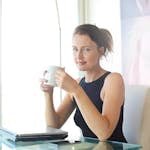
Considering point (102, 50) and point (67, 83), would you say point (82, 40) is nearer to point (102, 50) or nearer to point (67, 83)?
point (102, 50)

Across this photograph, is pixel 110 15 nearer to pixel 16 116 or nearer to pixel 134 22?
pixel 134 22

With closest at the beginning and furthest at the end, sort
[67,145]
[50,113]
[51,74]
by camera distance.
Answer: [67,145], [51,74], [50,113]

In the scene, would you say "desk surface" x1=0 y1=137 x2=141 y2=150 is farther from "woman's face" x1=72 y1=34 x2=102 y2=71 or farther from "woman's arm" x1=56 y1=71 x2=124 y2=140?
"woman's face" x1=72 y1=34 x2=102 y2=71

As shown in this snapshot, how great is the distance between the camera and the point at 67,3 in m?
1.88

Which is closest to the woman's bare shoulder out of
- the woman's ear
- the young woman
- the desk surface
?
the young woman

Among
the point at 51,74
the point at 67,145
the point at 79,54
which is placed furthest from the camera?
the point at 79,54

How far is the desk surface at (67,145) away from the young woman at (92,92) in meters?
0.05

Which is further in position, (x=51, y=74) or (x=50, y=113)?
(x=50, y=113)

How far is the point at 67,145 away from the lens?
918 mm

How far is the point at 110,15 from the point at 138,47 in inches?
12.1

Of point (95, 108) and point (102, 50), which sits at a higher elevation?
point (102, 50)

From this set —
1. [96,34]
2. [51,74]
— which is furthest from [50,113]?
[96,34]

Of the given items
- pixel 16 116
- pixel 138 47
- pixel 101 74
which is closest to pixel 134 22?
pixel 138 47

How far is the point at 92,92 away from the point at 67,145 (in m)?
0.34
